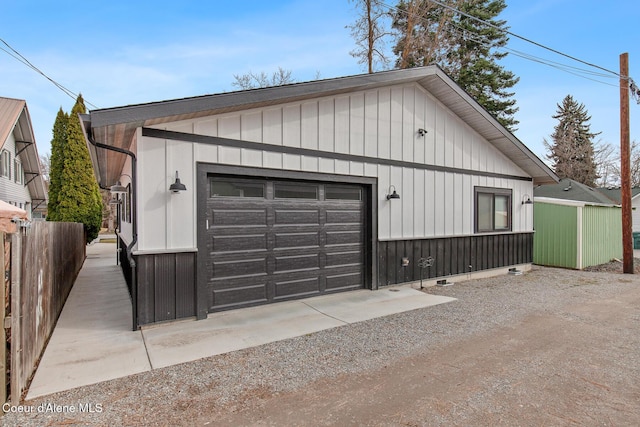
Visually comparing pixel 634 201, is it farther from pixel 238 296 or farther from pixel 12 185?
pixel 12 185

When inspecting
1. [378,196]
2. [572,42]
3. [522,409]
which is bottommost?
[522,409]

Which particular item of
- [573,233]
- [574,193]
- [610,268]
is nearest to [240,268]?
[573,233]

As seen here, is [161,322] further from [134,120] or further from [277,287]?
[134,120]

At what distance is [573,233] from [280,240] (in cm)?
937

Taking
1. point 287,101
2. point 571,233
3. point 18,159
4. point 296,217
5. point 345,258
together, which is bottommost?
point 345,258

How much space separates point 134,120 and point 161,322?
8.78 feet

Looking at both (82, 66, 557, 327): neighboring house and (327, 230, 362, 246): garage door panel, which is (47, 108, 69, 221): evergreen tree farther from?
(327, 230, 362, 246): garage door panel

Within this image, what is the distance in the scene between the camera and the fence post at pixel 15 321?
8.50ft

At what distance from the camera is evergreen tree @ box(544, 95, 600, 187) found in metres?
30.3

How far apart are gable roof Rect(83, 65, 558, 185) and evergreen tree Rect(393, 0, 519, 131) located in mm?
6498

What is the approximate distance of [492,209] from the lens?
28.7 feet

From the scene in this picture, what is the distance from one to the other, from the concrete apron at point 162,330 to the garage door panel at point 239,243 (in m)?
0.97

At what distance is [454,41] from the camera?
53.8 feet

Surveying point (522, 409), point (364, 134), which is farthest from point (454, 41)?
point (522, 409)
